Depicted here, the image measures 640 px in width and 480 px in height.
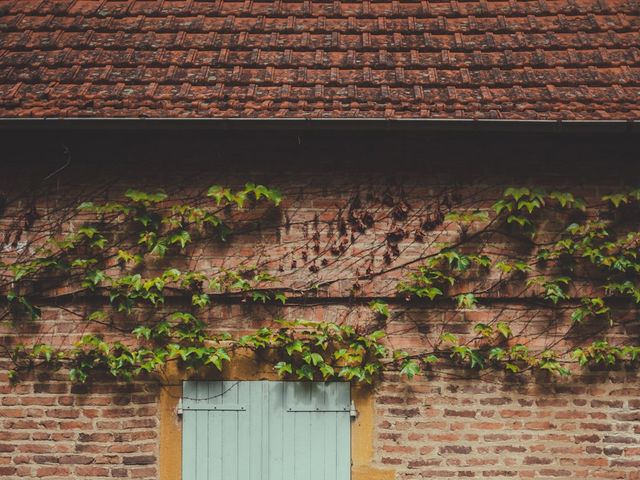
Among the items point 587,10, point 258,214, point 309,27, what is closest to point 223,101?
point 258,214

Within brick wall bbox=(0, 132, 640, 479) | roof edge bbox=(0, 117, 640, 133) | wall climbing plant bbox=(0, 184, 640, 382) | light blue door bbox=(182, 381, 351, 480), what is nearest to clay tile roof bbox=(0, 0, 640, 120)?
roof edge bbox=(0, 117, 640, 133)

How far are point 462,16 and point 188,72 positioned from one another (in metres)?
2.37

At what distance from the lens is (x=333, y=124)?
4.28m

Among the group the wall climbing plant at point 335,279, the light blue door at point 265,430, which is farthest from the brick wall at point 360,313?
the light blue door at point 265,430

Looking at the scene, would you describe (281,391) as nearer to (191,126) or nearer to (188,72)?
(191,126)

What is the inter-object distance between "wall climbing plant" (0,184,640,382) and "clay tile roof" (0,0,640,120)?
0.67 meters

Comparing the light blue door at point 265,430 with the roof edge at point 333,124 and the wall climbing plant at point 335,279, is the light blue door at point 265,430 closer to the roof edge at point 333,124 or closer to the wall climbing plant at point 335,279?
the wall climbing plant at point 335,279

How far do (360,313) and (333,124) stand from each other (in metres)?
1.42

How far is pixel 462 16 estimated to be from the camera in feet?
16.9

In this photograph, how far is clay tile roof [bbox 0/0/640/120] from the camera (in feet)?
14.5

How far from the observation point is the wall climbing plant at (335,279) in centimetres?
448

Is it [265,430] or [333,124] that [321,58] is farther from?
[265,430]

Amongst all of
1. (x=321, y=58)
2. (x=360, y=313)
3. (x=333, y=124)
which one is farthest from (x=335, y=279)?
(x=321, y=58)

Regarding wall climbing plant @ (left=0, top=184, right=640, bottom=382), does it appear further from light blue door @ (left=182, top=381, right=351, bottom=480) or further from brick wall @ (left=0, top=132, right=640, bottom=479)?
light blue door @ (left=182, top=381, right=351, bottom=480)
